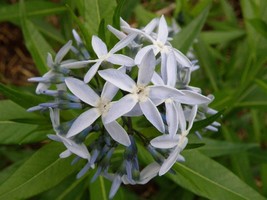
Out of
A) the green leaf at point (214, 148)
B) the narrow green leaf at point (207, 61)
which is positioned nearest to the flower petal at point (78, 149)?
the green leaf at point (214, 148)

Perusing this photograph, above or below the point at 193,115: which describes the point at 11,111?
above

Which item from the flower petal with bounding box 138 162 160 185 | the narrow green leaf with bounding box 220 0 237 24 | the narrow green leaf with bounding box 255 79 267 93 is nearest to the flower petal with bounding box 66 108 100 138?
the flower petal with bounding box 138 162 160 185

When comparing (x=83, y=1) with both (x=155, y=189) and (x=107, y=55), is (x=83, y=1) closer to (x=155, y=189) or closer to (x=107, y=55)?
(x=107, y=55)

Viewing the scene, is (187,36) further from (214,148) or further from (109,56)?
(109,56)

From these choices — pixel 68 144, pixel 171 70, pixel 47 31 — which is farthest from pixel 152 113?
pixel 47 31

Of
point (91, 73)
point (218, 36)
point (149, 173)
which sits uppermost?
point (91, 73)

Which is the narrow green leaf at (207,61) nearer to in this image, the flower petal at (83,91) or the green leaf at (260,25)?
the green leaf at (260,25)
